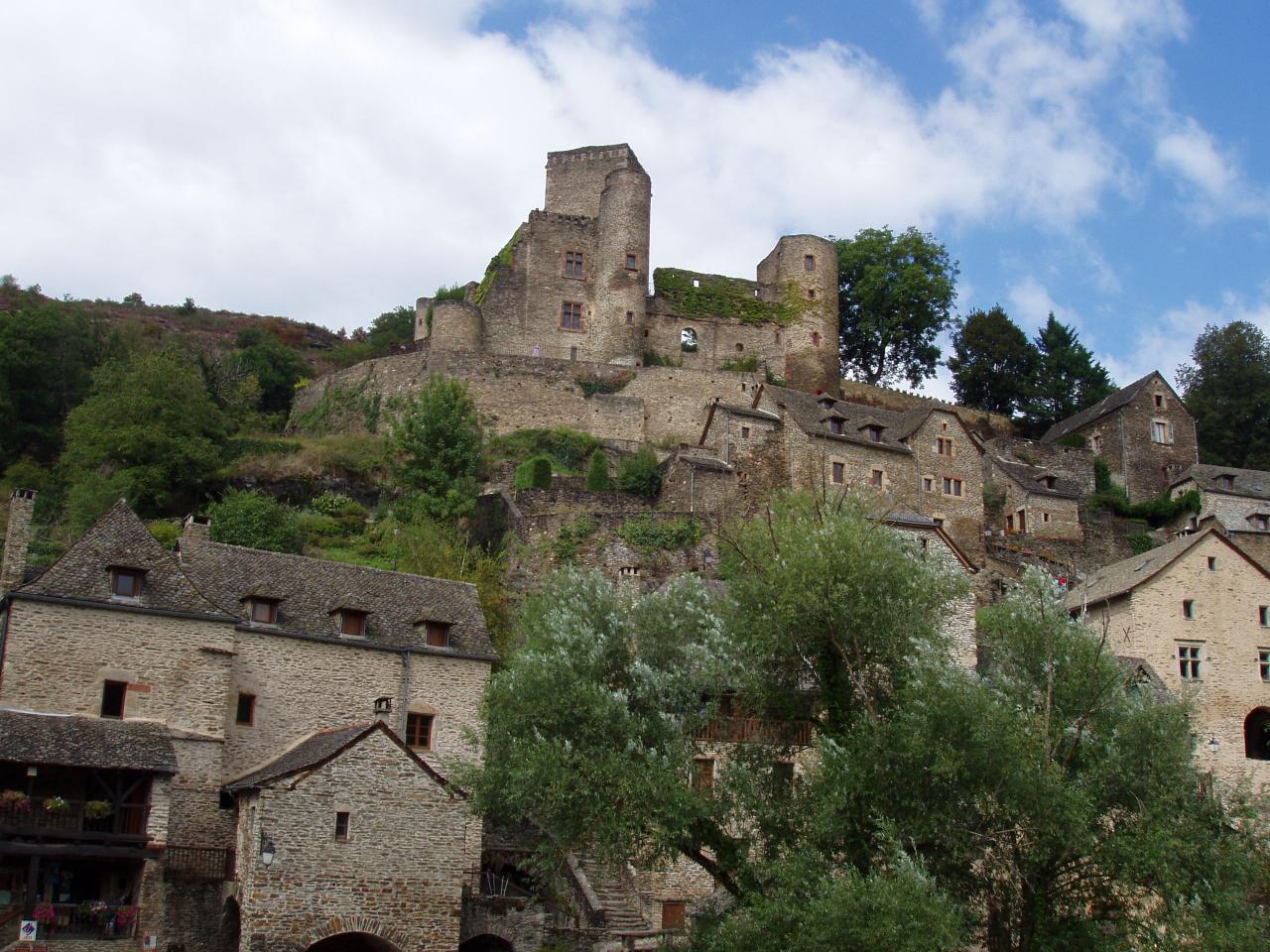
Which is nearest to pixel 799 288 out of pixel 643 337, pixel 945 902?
pixel 643 337

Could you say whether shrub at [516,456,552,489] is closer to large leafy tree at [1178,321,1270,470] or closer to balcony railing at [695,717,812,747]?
balcony railing at [695,717,812,747]

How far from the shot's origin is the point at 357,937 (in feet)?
80.6

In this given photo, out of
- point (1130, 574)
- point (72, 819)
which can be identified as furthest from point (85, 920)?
point (1130, 574)

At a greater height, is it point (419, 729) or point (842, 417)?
point (842, 417)

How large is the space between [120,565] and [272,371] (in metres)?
38.7

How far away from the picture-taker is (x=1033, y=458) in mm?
57031

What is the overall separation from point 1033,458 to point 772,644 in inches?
1541

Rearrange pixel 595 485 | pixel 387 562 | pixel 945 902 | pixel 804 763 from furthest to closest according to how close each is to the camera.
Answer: pixel 595 485, pixel 387 562, pixel 804 763, pixel 945 902

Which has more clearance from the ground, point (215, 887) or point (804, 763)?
point (804, 763)

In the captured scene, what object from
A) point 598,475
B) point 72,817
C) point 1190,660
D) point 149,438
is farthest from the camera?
point 598,475

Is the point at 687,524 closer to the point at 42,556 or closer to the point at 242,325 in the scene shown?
the point at 42,556

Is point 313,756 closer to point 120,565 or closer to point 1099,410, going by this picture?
point 120,565

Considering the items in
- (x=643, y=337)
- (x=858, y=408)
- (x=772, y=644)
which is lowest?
(x=772, y=644)

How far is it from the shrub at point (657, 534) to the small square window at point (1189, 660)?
14492 mm
